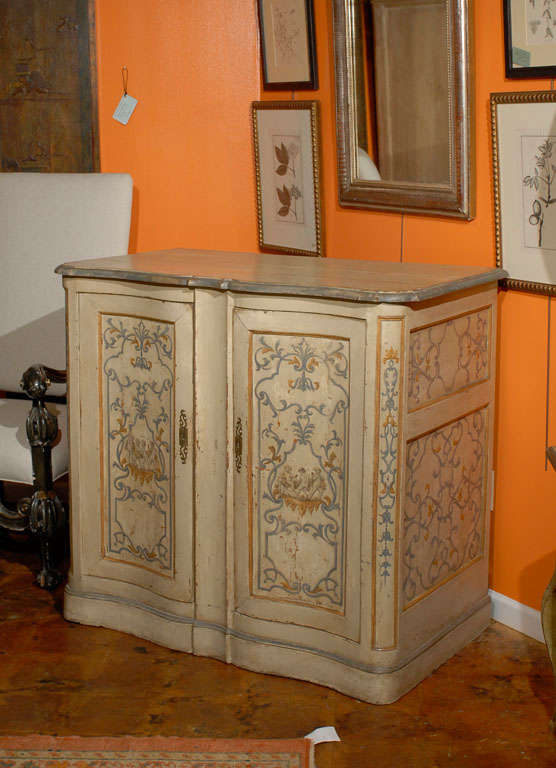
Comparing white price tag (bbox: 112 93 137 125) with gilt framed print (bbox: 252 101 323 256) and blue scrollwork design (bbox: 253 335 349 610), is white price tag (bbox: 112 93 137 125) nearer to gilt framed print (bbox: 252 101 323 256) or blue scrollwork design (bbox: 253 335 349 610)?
gilt framed print (bbox: 252 101 323 256)

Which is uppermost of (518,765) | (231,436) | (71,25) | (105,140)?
(71,25)

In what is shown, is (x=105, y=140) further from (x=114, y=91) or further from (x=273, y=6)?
(x=273, y=6)

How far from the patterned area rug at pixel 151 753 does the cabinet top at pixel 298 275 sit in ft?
3.77

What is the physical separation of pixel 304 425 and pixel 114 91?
5.85ft

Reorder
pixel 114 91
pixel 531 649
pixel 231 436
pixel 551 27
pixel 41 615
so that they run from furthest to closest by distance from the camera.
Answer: pixel 114 91 < pixel 41 615 < pixel 531 649 < pixel 231 436 < pixel 551 27

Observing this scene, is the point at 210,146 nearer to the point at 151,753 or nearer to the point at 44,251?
the point at 44,251

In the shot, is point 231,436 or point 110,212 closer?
point 231,436

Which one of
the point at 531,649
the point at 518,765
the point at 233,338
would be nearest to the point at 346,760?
the point at 518,765

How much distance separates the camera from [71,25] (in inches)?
144

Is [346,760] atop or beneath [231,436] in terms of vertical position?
beneath

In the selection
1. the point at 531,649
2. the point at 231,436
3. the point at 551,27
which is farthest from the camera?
the point at 531,649

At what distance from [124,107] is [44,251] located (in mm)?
650

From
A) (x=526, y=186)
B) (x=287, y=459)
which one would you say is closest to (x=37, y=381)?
(x=287, y=459)

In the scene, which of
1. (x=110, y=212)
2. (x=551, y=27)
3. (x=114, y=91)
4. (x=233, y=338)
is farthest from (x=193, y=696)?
(x=114, y=91)
